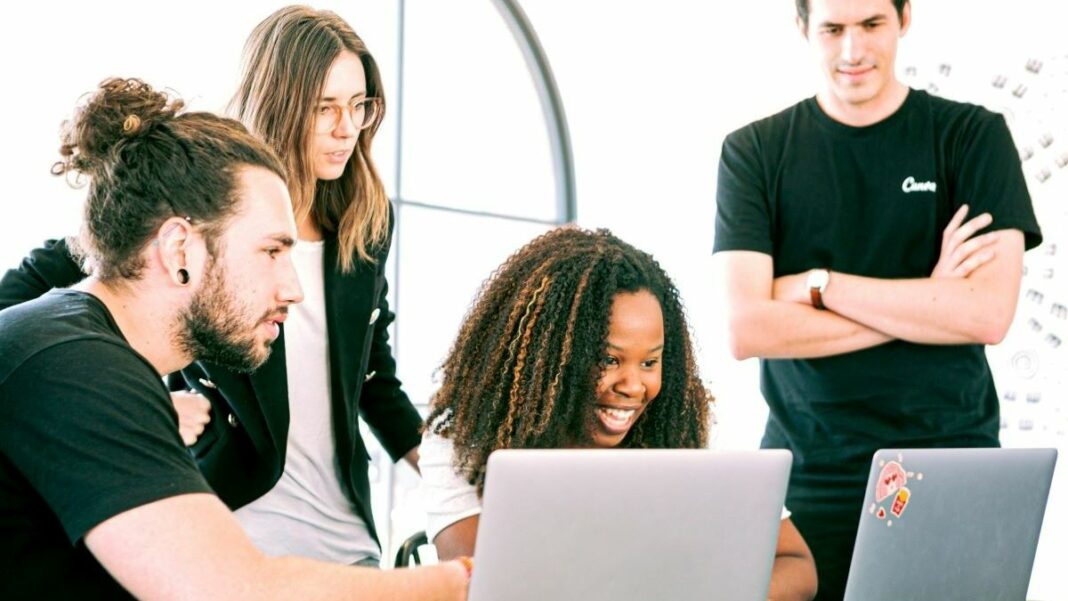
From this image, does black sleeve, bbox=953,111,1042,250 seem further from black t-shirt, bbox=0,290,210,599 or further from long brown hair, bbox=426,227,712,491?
black t-shirt, bbox=0,290,210,599

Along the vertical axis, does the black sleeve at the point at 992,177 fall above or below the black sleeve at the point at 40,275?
above

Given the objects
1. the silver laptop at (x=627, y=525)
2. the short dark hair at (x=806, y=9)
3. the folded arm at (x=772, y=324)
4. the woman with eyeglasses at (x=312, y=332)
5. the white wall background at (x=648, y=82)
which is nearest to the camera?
the silver laptop at (x=627, y=525)

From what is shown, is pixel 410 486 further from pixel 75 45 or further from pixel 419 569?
pixel 419 569

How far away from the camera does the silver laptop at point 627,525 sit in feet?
3.60

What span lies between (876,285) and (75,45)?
Result: 4.63 m

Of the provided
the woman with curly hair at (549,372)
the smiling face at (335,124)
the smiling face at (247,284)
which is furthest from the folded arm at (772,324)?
the smiling face at (247,284)

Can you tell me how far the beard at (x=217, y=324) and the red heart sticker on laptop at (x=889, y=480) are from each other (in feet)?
2.41

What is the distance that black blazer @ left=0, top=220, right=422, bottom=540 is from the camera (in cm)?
169

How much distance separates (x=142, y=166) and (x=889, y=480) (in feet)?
3.07

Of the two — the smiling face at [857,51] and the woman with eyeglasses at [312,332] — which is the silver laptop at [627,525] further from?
the smiling face at [857,51]

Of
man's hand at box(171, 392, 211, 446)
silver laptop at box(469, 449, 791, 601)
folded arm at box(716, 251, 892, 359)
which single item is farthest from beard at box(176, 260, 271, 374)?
folded arm at box(716, 251, 892, 359)

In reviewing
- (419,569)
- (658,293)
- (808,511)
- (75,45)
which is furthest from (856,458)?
(75,45)

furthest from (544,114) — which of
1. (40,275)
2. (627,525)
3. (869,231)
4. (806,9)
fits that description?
(627,525)

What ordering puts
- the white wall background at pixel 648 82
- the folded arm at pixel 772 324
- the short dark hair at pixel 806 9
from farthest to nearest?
1. the white wall background at pixel 648 82
2. the short dark hair at pixel 806 9
3. the folded arm at pixel 772 324
